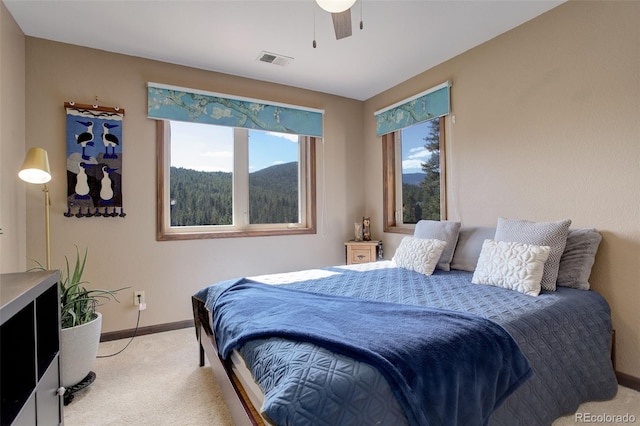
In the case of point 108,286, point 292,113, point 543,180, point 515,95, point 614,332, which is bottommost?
point 614,332

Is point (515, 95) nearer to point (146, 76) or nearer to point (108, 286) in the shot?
point (146, 76)

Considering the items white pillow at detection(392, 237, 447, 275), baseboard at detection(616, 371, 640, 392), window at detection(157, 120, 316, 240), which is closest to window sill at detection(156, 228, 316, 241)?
window at detection(157, 120, 316, 240)

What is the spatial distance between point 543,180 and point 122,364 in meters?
3.38

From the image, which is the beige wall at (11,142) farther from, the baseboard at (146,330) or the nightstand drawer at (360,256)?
the nightstand drawer at (360,256)

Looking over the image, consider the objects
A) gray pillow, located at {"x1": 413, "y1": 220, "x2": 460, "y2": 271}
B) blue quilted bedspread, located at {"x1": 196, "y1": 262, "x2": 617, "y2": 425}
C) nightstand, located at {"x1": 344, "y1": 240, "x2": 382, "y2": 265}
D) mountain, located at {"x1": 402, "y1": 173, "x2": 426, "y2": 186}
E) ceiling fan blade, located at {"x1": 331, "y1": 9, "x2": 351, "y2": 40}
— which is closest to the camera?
blue quilted bedspread, located at {"x1": 196, "y1": 262, "x2": 617, "y2": 425}

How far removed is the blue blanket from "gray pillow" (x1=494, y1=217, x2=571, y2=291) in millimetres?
824

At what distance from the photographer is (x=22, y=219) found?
2488 millimetres

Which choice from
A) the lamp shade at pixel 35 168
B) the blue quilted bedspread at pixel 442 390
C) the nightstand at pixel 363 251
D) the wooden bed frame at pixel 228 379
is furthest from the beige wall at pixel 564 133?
the lamp shade at pixel 35 168

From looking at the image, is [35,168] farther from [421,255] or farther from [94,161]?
[421,255]

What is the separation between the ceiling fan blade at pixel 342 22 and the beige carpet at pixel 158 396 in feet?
7.22

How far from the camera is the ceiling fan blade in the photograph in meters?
1.66

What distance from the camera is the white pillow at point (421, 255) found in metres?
2.50

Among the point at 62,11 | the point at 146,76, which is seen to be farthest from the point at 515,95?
the point at 62,11

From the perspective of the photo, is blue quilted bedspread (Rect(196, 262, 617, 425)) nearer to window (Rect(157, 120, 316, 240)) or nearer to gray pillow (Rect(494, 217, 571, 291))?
gray pillow (Rect(494, 217, 571, 291))
